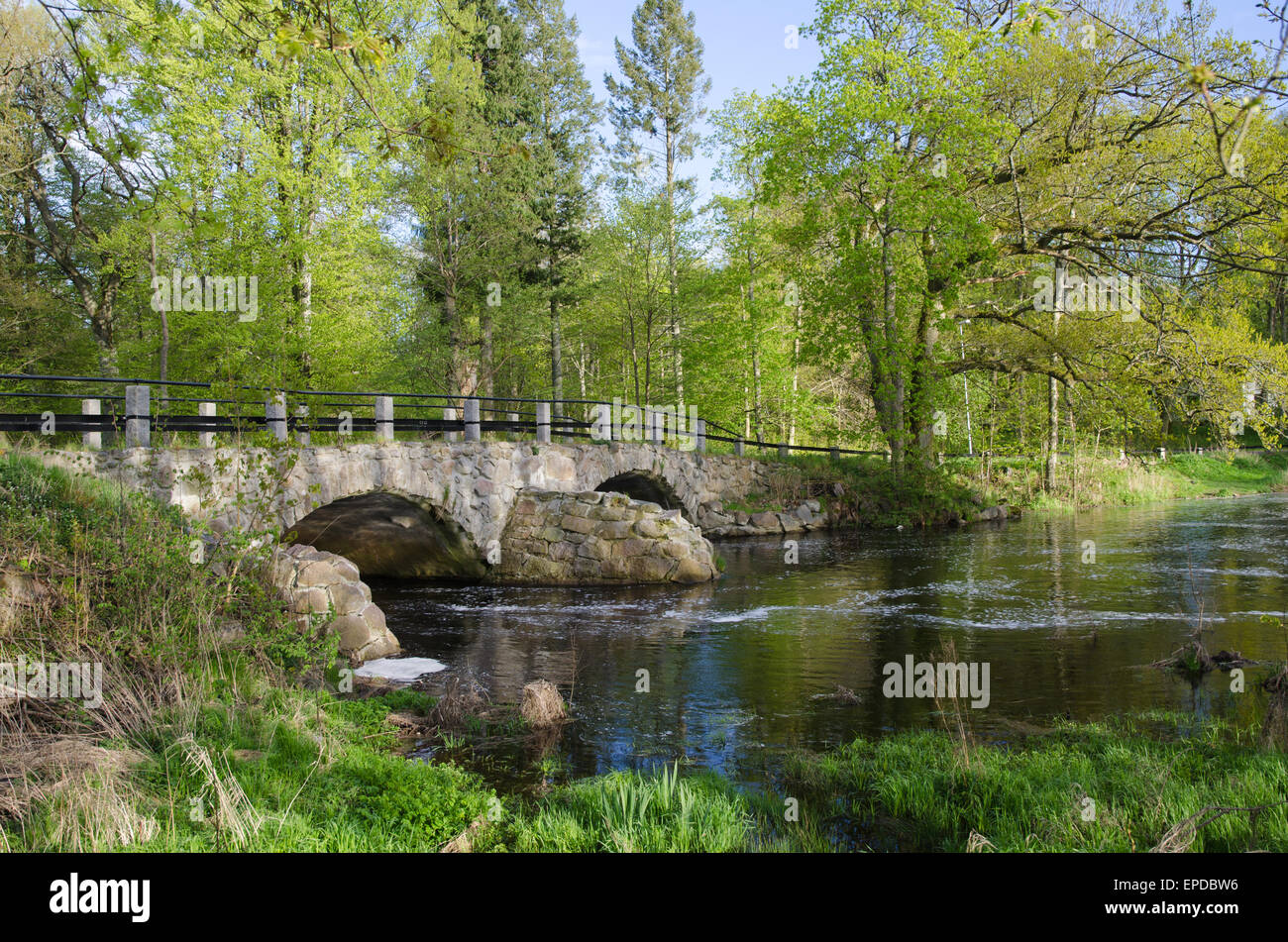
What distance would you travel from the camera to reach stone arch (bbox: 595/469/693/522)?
22575 mm

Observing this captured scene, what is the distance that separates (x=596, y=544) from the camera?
17422 millimetres

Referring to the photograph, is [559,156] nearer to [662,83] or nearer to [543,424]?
[662,83]

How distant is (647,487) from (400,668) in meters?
13.5

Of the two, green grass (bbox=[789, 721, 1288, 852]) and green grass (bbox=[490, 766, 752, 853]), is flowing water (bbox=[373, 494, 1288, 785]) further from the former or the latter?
green grass (bbox=[490, 766, 752, 853])

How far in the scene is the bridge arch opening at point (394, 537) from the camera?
16719 mm

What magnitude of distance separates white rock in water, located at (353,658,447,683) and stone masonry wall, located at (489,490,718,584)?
259 inches

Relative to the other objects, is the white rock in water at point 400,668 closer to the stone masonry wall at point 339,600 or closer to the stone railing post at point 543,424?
the stone masonry wall at point 339,600

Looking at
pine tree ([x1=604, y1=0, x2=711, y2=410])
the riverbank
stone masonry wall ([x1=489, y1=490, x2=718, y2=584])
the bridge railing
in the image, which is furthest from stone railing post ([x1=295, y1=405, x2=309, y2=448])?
pine tree ([x1=604, y1=0, x2=711, y2=410])

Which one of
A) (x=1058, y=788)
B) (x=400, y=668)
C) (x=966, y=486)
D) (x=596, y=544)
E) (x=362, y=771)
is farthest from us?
(x=966, y=486)

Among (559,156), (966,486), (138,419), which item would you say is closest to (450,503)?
(138,419)

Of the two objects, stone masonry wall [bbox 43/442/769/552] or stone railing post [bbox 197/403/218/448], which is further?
stone railing post [bbox 197/403/218/448]
